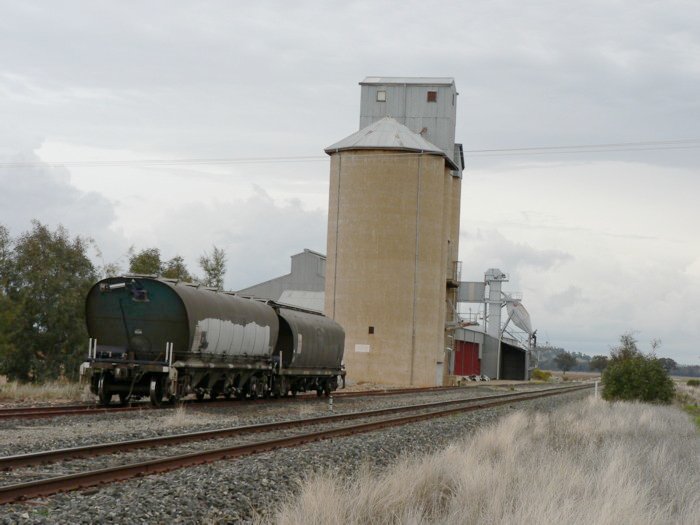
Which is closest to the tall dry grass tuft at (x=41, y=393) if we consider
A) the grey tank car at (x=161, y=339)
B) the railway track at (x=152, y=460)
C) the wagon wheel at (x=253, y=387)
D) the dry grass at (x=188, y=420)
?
the grey tank car at (x=161, y=339)

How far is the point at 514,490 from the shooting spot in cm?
1101

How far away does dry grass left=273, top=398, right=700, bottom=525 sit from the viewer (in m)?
9.12

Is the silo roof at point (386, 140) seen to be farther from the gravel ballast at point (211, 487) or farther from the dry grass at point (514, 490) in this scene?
the dry grass at point (514, 490)

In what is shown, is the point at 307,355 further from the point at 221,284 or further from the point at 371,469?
the point at 221,284

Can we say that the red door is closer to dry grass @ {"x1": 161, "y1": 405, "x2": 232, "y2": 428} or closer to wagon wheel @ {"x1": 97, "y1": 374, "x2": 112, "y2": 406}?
wagon wheel @ {"x1": 97, "y1": 374, "x2": 112, "y2": 406}

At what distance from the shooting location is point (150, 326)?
81.8 feet

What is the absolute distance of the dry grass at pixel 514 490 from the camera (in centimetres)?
912

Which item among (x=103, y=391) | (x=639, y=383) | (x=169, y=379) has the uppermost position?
(x=639, y=383)

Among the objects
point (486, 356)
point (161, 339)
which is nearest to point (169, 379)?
point (161, 339)

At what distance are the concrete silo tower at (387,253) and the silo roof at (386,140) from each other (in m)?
0.07

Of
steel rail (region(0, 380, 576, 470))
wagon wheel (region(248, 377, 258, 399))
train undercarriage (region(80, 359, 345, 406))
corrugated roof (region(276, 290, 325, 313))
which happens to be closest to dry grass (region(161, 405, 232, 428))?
train undercarriage (region(80, 359, 345, 406))

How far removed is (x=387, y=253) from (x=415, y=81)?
14.2 metres

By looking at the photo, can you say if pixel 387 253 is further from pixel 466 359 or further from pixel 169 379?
pixel 466 359

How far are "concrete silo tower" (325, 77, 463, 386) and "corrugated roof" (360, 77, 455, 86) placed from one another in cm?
689
